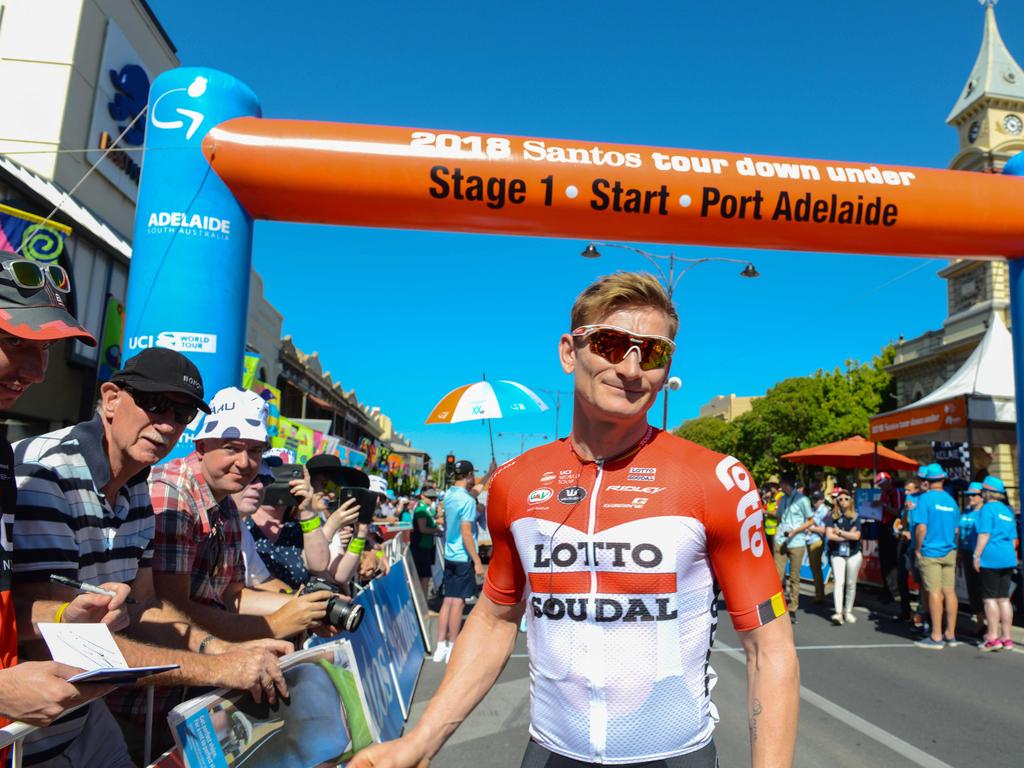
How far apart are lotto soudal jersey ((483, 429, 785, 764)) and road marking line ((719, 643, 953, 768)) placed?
394 centimetres

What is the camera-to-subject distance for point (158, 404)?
8.03 ft

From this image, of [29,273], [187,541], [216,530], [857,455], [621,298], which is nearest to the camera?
[621,298]

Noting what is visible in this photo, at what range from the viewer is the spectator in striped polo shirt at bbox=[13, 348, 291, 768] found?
6.72ft

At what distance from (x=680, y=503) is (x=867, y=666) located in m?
6.83

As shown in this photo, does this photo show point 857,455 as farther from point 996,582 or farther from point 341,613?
point 341,613

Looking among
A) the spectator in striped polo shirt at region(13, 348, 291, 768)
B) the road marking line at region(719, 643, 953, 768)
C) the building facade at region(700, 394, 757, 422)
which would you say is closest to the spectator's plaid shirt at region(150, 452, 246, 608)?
the spectator in striped polo shirt at region(13, 348, 291, 768)

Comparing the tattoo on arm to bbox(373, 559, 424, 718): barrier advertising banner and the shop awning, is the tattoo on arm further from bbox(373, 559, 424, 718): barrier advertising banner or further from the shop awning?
the shop awning

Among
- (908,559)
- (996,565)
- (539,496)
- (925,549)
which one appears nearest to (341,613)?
(539,496)

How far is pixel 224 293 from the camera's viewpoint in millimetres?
6004

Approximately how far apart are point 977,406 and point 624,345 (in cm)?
1059

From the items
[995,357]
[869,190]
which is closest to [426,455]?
[995,357]

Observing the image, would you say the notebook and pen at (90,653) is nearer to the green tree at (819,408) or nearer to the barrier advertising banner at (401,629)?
the barrier advertising banner at (401,629)

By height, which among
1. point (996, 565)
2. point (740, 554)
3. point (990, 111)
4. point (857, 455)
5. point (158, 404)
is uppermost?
point (990, 111)

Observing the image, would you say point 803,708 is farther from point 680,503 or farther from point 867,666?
point 680,503
